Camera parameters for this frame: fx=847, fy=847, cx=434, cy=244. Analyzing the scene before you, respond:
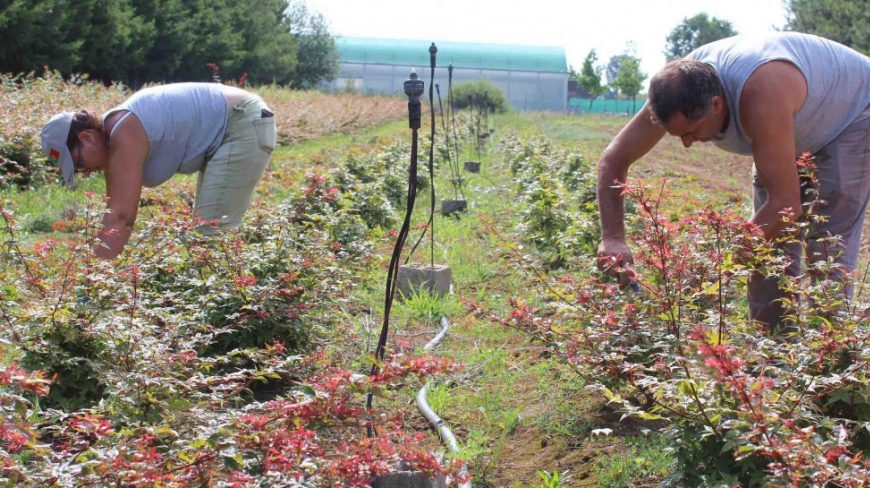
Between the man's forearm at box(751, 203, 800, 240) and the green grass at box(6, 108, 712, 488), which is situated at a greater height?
the man's forearm at box(751, 203, 800, 240)

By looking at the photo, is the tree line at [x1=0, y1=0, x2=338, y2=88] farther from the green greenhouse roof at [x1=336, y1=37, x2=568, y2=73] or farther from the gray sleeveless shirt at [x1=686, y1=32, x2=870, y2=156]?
the gray sleeveless shirt at [x1=686, y1=32, x2=870, y2=156]

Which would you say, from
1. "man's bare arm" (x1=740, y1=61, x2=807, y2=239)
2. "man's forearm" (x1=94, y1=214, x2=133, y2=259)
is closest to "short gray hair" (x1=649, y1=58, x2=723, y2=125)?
"man's bare arm" (x1=740, y1=61, x2=807, y2=239)

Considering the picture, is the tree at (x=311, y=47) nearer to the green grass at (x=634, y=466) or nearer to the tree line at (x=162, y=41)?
the tree line at (x=162, y=41)

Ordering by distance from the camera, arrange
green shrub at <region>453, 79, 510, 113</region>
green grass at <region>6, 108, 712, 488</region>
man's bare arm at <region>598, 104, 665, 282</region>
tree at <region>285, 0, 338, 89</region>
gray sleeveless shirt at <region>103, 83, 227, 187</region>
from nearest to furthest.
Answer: green grass at <region>6, 108, 712, 488</region> → man's bare arm at <region>598, 104, 665, 282</region> → gray sleeveless shirt at <region>103, 83, 227, 187</region> → green shrub at <region>453, 79, 510, 113</region> → tree at <region>285, 0, 338, 89</region>

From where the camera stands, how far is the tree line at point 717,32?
3834 cm

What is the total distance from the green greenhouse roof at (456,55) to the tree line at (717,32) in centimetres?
576

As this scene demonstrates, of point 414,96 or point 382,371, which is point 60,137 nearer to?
point 414,96

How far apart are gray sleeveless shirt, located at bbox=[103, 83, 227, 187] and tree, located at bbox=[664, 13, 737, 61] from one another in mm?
95394

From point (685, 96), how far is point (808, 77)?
1.97ft

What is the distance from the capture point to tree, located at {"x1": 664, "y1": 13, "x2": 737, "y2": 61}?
94688mm

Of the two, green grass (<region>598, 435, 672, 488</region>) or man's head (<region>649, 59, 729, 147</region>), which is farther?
man's head (<region>649, 59, 729, 147</region>)

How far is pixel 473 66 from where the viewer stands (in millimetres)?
61500

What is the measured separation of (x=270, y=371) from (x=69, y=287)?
2.70 ft

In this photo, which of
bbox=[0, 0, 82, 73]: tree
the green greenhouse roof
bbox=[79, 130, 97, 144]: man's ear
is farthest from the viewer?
the green greenhouse roof
